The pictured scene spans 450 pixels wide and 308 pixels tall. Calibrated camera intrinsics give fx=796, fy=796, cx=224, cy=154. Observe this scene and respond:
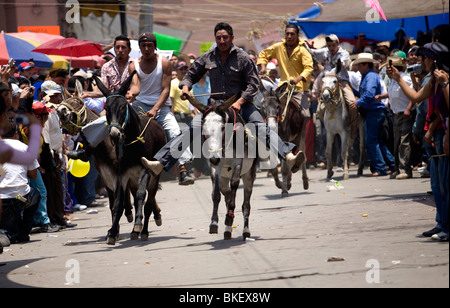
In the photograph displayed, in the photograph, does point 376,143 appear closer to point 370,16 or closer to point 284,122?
point 284,122

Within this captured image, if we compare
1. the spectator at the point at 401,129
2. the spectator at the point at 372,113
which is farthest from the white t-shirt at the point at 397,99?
the spectator at the point at 372,113

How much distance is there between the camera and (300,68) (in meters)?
15.9

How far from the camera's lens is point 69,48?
805 inches

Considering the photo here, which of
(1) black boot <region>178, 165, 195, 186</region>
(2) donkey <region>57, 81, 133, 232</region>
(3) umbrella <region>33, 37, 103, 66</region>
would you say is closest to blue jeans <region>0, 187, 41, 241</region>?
(2) donkey <region>57, 81, 133, 232</region>

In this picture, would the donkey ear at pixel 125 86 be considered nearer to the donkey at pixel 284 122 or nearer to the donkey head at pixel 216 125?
the donkey head at pixel 216 125

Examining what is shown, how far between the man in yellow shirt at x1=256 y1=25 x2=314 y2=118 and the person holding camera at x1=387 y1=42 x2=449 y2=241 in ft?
20.6

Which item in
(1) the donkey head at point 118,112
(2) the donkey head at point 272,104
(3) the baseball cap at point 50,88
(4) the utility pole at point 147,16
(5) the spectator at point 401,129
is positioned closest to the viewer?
(1) the donkey head at point 118,112

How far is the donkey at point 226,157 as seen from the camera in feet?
31.9

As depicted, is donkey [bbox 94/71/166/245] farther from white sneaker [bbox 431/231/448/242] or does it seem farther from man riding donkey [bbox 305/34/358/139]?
man riding donkey [bbox 305/34/358/139]

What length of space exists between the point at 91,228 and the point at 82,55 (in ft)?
30.3

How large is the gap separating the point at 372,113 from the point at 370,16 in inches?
136

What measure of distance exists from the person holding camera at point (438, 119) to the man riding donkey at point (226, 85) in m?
2.05

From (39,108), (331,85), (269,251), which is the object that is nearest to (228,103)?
(269,251)

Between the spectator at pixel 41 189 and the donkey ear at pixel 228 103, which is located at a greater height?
the donkey ear at pixel 228 103
